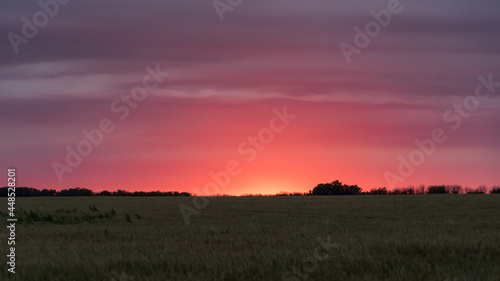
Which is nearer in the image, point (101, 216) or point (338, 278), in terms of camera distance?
point (338, 278)

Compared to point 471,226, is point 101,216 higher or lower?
higher

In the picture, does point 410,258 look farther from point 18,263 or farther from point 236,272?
point 18,263

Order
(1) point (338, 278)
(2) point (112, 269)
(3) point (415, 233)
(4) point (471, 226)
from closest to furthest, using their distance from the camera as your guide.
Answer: (1) point (338, 278), (2) point (112, 269), (3) point (415, 233), (4) point (471, 226)

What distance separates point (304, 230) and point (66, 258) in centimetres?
891

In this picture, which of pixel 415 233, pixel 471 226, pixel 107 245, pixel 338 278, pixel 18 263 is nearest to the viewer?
pixel 338 278

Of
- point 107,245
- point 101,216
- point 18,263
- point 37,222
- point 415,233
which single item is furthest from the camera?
point 101,216

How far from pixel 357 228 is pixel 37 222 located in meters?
15.8

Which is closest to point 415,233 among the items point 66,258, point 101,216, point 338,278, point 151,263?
point 338,278

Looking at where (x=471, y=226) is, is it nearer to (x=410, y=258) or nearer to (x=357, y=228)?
(x=357, y=228)

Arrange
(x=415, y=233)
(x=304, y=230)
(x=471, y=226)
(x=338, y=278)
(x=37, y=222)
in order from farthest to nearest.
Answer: (x=37, y=222), (x=471, y=226), (x=304, y=230), (x=415, y=233), (x=338, y=278)

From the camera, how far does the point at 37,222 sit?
85.3 ft

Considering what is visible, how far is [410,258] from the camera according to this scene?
11516 millimetres

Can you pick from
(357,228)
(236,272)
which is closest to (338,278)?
(236,272)

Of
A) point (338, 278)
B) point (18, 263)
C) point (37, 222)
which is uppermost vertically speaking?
point (37, 222)
